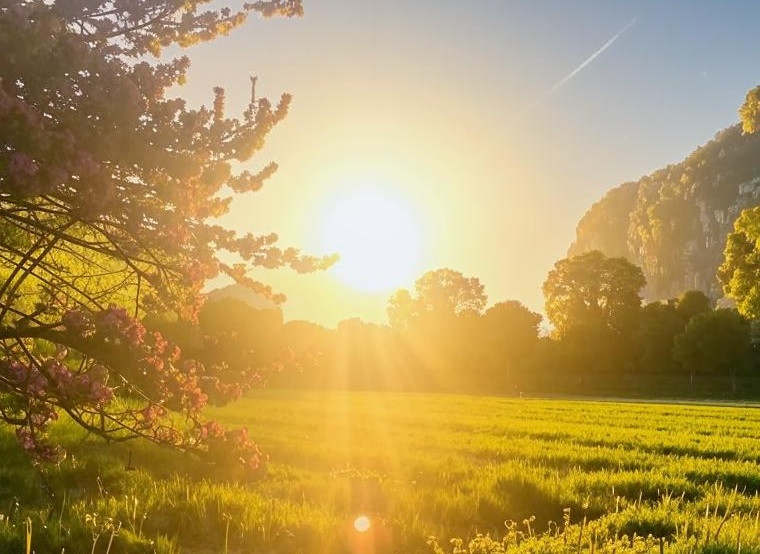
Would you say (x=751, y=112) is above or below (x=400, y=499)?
above

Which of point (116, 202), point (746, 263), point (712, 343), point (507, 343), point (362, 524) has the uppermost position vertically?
point (746, 263)

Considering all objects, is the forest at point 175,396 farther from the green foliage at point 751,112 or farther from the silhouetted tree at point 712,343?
the silhouetted tree at point 712,343

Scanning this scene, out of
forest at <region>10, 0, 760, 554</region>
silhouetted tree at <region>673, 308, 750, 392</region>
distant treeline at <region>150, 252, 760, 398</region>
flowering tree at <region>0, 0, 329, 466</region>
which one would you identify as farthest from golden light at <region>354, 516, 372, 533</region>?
silhouetted tree at <region>673, 308, 750, 392</region>

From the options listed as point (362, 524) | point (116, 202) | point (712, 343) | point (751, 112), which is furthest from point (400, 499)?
point (712, 343)

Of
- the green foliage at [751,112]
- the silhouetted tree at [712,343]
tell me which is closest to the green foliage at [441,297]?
the silhouetted tree at [712,343]

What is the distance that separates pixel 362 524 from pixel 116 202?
4769mm

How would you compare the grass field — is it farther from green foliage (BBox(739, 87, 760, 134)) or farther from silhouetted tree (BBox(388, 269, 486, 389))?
silhouetted tree (BBox(388, 269, 486, 389))

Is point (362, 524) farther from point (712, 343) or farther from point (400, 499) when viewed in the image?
point (712, 343)

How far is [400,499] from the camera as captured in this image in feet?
29.8

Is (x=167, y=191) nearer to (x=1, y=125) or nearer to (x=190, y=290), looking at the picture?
(x=190, y=290)

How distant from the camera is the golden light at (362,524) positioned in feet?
24.4

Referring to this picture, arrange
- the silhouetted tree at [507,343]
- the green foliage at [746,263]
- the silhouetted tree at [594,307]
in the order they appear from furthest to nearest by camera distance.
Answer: the silhouetted tree at [507,343] < the silhouetted tree at [594,307] < the green foliage at [746,263]

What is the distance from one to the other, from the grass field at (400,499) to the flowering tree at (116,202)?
1229mm

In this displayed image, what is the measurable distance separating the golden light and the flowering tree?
1801mm
